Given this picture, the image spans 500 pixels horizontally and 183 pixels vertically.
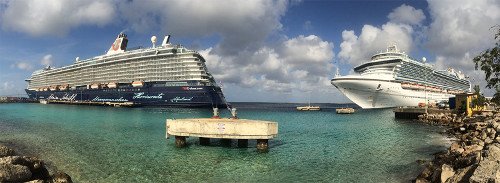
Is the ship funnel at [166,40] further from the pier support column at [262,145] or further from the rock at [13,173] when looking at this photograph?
the rock at [13,173]

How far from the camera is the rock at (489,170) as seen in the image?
890 centimetres

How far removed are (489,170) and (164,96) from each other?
3383 inches

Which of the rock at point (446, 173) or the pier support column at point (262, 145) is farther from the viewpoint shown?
the pier support column at point (262, 145)

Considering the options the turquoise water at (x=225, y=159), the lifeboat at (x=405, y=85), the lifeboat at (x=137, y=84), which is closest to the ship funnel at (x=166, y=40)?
the lifeboat at (x=137, y=84)

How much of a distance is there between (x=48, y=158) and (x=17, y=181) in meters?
11.3

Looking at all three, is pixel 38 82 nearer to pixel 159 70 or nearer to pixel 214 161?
pixel 159 70

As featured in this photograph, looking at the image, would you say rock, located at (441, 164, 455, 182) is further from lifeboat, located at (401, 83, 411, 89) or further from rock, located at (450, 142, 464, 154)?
lifeboat, located at (401, 83, 411, 89)

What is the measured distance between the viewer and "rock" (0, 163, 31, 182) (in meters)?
9.95

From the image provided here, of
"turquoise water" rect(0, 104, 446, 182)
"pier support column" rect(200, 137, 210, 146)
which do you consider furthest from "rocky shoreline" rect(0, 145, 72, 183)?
"pier support column" rect(200, 137, 210, 146)

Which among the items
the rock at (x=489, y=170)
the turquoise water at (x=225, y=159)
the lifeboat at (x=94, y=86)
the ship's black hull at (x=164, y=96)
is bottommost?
the turquoise water at (x=225, y=159)

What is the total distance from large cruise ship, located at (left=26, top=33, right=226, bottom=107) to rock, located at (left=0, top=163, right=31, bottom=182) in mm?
74592

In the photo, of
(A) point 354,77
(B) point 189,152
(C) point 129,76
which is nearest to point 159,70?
(C) point 129,76

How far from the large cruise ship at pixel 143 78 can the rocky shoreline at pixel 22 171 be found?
239 ft

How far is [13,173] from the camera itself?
10273 mm
